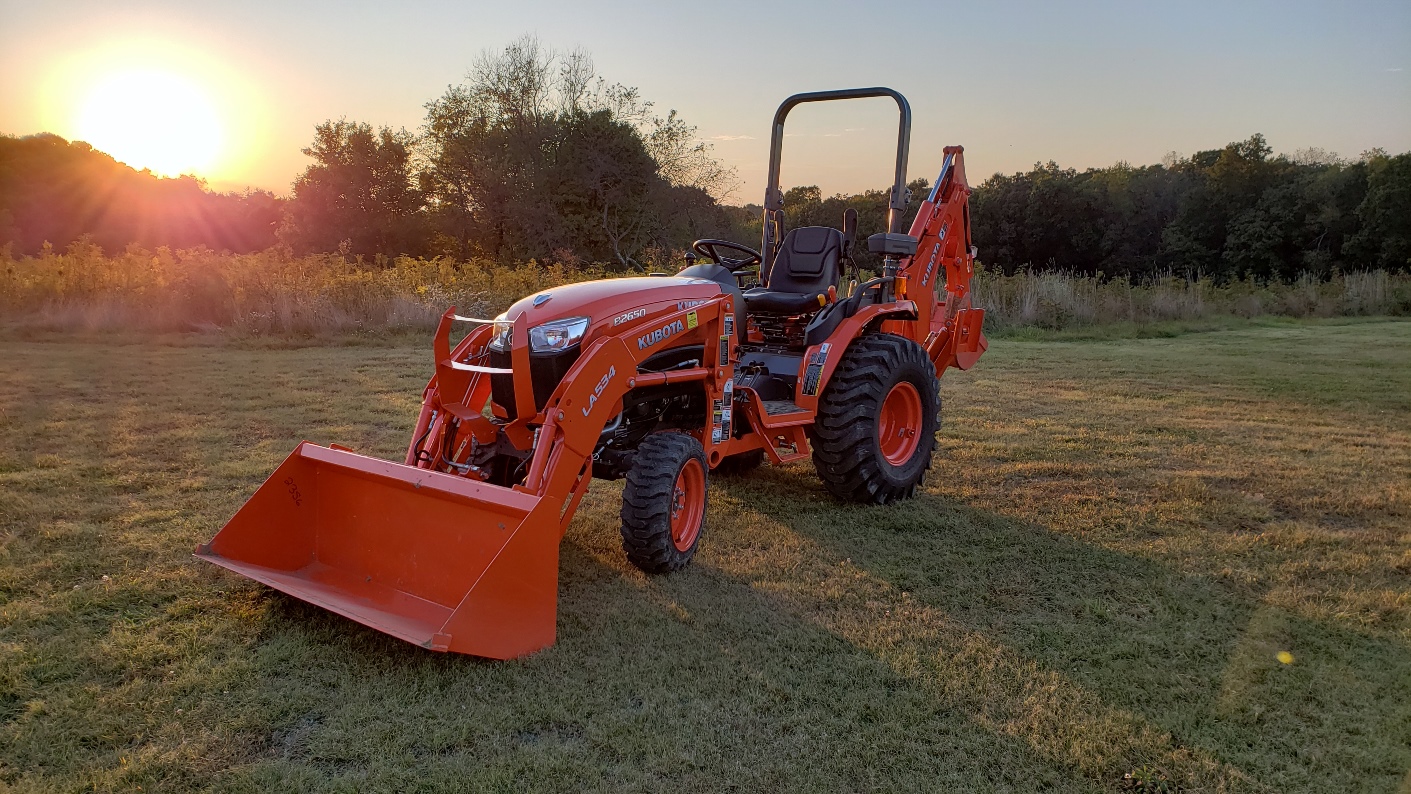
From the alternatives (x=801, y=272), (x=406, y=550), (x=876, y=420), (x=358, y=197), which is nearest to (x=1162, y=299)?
(x=801, y=272)

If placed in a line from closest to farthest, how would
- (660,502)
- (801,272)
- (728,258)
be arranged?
(660,502)
(801,272)
(728,258)

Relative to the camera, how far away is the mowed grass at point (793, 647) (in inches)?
100

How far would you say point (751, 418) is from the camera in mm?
4684

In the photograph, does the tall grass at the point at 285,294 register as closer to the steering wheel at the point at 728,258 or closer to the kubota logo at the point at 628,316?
the steering wheel at the point at 728,258

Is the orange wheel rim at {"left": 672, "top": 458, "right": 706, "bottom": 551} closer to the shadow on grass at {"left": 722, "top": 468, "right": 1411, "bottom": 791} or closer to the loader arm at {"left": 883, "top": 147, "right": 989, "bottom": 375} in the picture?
the shadow on grass at {"left": 722, "top": 468, "right": 1411, "bottom": 791}

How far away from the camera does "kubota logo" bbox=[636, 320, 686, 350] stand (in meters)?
3.92

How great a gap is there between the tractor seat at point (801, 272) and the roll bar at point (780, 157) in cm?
48

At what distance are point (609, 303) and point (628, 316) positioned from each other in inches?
4.0

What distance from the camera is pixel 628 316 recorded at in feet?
12.8

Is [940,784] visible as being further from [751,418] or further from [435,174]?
[435,174]

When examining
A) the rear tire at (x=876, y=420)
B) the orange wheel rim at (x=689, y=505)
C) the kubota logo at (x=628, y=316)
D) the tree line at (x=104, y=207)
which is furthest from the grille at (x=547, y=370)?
the tree line at (x=104, y=207)

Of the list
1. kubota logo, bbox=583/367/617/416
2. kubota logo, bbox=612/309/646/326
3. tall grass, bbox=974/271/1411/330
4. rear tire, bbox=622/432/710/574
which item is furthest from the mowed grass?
tall grass, bbox=974/271/1411/330

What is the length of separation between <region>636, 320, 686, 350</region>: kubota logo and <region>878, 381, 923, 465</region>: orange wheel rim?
5.87 ft

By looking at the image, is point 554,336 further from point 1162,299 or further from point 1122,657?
point 1162,299
